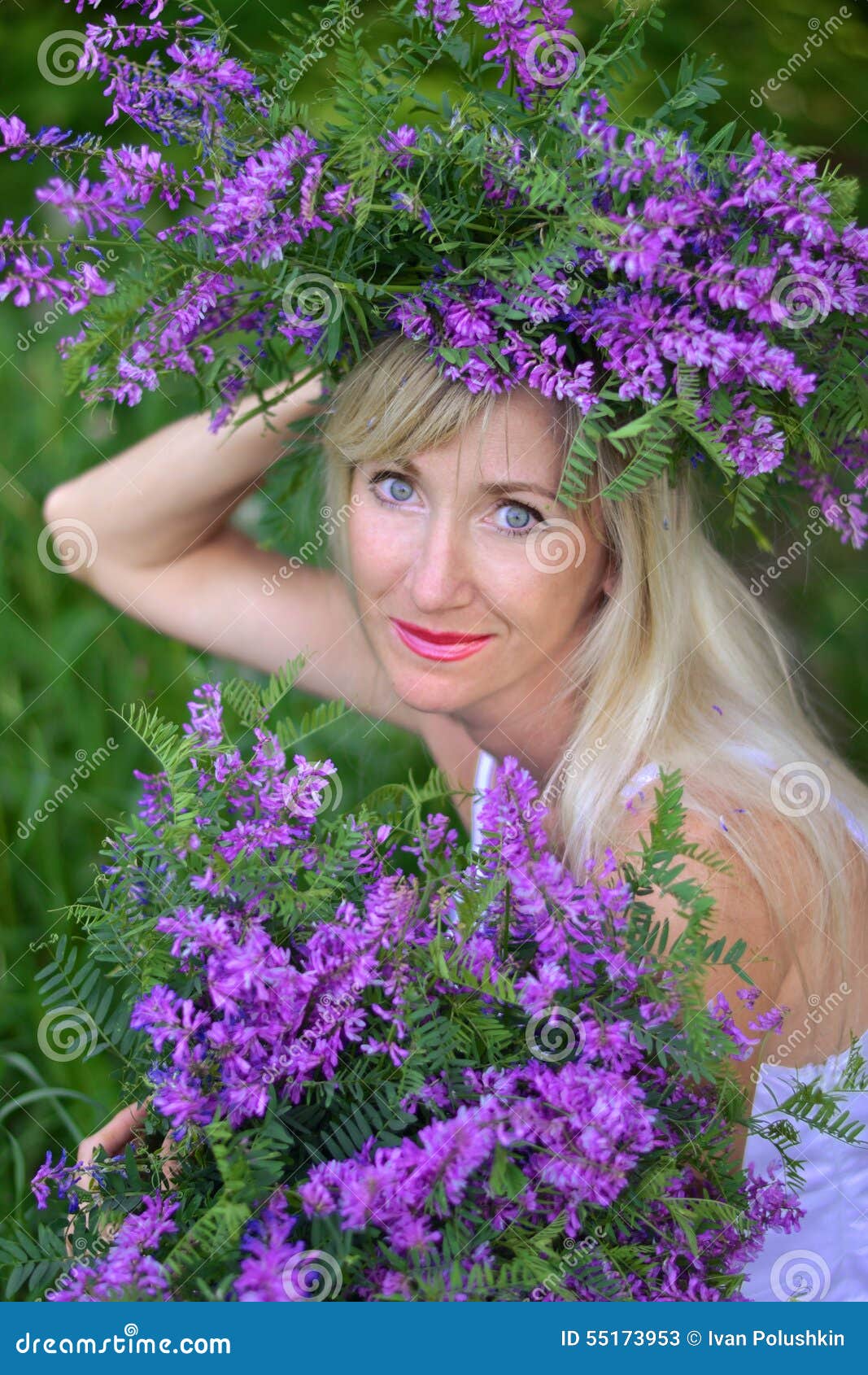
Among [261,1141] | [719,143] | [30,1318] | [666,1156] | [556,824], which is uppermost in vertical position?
[719,143]

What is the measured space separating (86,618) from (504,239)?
1.23 m

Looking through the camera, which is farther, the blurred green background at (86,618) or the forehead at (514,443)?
the blurred green background at (86,618)

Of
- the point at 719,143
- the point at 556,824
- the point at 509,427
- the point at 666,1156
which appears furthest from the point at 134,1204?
the point at 719,143

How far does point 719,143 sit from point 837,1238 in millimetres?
1073

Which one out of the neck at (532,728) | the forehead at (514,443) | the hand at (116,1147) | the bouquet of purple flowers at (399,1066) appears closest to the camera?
the bouquet of purple flowers at (399,1066)

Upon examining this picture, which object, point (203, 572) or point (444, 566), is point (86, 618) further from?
point (444, 566)

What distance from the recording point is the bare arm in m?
1.50

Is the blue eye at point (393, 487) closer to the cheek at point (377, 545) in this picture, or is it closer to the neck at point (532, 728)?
the cheek at point (377, 545)

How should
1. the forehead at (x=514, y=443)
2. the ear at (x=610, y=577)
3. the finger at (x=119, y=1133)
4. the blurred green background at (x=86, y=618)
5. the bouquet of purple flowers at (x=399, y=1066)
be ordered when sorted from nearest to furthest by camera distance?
the bouquet of purple flowers at (x=399, y=1066) < the finger at (x=119, y=1133) < the forehead at (x=514, y=443) < the ear at (x=610, y=577) < the blurred green background at (x=86, y=618)

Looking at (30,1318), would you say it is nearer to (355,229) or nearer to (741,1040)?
(741,1040)

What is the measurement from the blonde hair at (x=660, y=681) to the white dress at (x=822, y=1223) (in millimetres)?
40

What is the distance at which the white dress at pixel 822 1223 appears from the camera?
124cm

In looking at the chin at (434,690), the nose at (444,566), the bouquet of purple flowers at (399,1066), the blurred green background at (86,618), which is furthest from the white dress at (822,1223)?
the blurred green background at (86,618)

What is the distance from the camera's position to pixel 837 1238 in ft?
4.16
